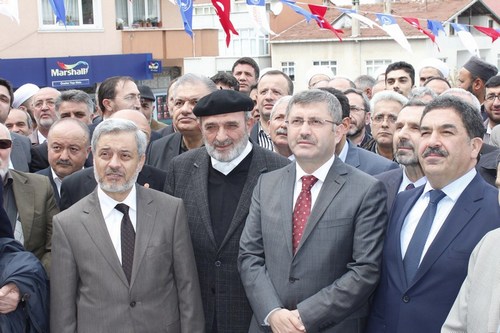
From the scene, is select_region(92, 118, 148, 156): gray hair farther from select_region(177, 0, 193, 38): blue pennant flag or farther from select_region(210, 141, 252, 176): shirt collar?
select_region(177, 0, 193, 38): blue pennant flag

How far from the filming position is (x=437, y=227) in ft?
12.9

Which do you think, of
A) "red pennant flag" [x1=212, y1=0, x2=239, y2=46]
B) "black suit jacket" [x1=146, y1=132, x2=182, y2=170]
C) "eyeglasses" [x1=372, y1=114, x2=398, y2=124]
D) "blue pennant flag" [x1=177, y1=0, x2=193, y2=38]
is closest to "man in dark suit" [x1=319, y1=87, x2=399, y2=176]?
"eyeglasses" [x1=372, y1=114, x2=398, y2=124]

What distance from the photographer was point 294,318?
157 inches

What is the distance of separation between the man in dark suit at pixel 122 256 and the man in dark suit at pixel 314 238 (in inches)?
16.1

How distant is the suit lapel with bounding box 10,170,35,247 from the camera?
468 cm

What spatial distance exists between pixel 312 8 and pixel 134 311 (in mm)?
8379

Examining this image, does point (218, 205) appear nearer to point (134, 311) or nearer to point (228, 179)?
point (228, 179)

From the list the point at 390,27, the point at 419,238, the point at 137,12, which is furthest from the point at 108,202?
the point at 137,12

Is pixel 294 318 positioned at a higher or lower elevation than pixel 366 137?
lower

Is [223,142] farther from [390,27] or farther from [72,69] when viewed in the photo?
[72,69]

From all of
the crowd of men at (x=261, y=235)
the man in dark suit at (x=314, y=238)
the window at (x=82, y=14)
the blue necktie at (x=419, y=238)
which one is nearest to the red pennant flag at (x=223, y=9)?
the crowd of men at (x=261, y=235)

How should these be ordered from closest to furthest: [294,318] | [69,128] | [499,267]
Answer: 1. [499,267]
2. [294,318]
3. [69,128]

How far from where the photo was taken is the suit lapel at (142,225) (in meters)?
4.23

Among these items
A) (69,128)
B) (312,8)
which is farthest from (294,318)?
(312,8)
